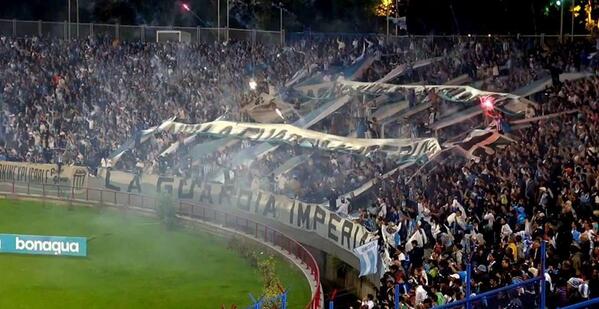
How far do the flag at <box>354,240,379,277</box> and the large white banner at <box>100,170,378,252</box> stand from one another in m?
1.16

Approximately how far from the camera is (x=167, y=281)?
2602 cm

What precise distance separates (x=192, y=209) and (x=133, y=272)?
5028 millimetres

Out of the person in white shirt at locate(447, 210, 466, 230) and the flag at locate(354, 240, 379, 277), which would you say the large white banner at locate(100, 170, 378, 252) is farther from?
the person in white shirt at locate(447, 210, 466, 230)

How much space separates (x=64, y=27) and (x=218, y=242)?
72.8ft

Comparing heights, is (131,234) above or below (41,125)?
below

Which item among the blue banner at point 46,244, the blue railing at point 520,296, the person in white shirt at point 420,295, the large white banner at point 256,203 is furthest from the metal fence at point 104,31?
the blue railing at point 520,296

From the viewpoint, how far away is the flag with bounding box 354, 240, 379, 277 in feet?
67.2

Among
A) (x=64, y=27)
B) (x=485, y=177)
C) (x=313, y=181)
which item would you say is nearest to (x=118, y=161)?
(x=313, y=181)

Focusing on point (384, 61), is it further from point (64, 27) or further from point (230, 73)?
point (64, 27)

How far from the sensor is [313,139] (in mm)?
29984

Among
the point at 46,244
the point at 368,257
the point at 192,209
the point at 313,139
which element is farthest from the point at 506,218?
the point at 192,209

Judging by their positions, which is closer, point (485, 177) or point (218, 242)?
point (485, 177)

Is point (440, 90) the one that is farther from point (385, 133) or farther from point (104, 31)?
point (104, 31)

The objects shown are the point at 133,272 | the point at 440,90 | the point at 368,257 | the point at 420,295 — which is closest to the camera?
the point at 420,295
